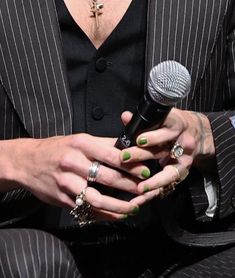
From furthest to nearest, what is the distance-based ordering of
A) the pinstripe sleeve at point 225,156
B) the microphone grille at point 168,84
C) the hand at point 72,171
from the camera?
the pinstripe sleeve at point 225,156
the hand at point 72,171
the microphone grille at point 168,84

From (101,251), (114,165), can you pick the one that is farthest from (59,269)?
(101,251)

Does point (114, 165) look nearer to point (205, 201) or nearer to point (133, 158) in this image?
point (133, 158)

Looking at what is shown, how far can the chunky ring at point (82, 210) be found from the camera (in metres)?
1.07

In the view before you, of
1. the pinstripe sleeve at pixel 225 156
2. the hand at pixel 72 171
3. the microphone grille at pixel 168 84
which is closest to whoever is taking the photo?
the microphone grille at pixel 168 84

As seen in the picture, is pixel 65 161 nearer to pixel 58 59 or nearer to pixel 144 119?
pixel 144 119

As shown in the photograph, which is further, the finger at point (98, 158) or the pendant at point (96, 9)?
the pendant at point (96, 9)

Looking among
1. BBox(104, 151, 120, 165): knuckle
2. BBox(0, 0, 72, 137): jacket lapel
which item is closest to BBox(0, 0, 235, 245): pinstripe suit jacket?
BBox(0, 0, 72, 137): jacket lapel

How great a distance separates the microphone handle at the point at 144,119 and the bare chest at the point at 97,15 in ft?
1.02

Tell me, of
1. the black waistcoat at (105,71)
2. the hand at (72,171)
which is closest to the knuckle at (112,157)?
the hand at (72,171)

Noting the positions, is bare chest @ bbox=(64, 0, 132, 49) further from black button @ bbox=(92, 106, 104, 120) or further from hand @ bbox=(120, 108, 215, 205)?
hand @ bbox=(120, 108, 215, 205)

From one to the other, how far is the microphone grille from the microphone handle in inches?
0.5

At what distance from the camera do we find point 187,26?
131 centimetres

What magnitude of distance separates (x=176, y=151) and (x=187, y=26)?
0.30 m

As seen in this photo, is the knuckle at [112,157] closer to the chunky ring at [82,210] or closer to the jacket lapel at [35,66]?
the chunky ring at [82,210]
